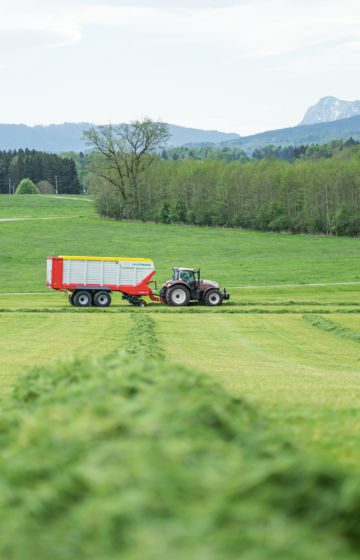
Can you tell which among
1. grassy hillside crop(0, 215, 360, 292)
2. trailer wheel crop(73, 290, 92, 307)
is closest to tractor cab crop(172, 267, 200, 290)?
trailer wheel crop(73, 290, 92, 307)

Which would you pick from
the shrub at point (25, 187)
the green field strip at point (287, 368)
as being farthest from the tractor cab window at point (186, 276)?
the shrub at point (25, 187)

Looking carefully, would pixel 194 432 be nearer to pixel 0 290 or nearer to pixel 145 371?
pixel 145 371

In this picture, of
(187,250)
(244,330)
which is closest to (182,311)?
(244,330)

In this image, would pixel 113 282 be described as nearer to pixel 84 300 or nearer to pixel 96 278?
pixel 96 278

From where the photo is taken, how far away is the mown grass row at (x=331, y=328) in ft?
91.2

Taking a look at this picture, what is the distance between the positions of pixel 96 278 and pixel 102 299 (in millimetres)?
1168

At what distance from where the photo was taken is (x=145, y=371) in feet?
23.7

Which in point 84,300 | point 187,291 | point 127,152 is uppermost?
point 127,152

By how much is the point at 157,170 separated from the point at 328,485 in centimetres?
10808

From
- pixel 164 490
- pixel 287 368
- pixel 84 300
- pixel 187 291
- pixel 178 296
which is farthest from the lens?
pixel 187 291

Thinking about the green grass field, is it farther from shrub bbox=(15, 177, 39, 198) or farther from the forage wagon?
shrub bbox=(15, 177, 39, 198)

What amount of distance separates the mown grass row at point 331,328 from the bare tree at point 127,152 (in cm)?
7684

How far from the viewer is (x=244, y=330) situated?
30.4 meters

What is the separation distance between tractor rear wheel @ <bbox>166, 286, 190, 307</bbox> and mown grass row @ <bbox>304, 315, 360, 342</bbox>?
8645 mm
